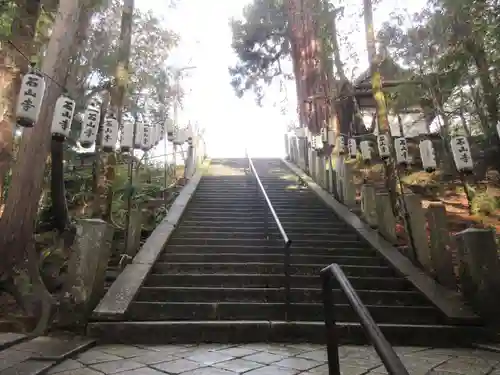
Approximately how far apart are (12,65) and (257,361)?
5.82m

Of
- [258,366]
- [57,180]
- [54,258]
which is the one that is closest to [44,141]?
[57,180]

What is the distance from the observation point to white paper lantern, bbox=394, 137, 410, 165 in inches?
325

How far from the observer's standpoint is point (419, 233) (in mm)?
6410

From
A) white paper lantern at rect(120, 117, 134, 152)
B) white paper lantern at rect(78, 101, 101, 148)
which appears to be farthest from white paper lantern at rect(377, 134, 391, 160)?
white paper lantern at rect(78, 101, 101, 148)

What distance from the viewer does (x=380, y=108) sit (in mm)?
9016

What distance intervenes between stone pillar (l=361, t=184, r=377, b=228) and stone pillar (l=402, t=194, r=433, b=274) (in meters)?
1.42

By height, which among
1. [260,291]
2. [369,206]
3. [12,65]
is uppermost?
[12,65]

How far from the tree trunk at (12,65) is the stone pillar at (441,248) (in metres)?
6.55

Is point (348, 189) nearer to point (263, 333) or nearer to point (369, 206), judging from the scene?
point (369, 206)

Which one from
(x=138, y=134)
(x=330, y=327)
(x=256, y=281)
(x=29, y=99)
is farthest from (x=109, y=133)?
(x=330, y=327)

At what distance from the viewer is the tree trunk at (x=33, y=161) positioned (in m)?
5.73

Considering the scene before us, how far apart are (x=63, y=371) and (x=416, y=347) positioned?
3.67 m

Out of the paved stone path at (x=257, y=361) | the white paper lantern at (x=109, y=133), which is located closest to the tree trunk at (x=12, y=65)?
the white paper lantern at (x=109, y=133)

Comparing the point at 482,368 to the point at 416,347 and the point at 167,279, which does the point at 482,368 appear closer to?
the point at 416,347
